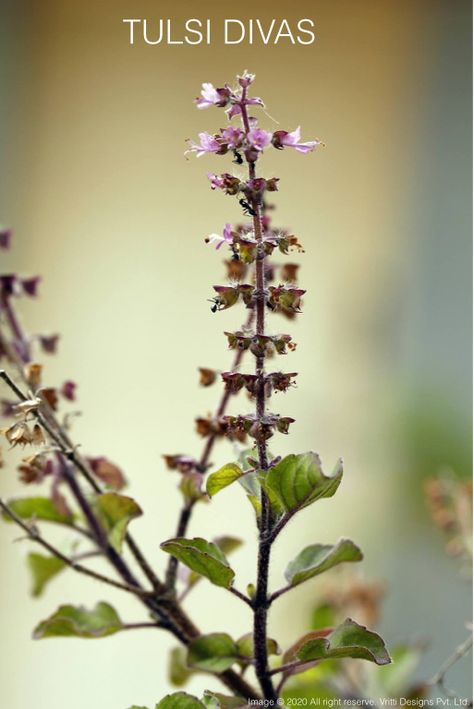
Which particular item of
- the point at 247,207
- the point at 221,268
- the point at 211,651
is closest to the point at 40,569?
the point at 211,651

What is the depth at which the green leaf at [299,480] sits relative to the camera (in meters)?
0.29

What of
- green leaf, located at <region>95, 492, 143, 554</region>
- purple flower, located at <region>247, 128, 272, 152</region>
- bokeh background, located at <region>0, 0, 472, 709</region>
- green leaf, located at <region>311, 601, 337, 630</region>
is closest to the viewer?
purple flower, located at <region>247, 128, 272, 152</region>

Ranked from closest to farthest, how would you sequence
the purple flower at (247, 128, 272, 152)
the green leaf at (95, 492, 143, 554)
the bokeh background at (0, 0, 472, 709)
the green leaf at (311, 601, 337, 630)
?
the purple flower at (247, 128, 272, 152), the green leaf at (95, 492, 143, 554), the green leaf at (311, 601, 337, 630), the bokeh background at (0, 0, 472, 709)

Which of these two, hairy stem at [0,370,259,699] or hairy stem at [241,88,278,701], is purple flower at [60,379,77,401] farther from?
hairy stem at [241,88,278,701]

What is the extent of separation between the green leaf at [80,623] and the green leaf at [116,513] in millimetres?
29

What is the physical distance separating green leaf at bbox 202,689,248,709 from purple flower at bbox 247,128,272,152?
19cm

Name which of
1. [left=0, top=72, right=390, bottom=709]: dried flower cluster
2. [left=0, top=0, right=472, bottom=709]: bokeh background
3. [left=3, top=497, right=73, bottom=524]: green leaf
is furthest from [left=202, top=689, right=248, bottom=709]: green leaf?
[left=0, top=0, right=472, bottom=709]: bokeh background

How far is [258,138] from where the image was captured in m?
0.28

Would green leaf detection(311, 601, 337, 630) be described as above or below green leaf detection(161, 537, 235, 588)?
below

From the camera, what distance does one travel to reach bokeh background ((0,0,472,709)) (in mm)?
1689

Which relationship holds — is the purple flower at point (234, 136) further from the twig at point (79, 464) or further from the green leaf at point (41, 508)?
the green leaf at point (41, 508)

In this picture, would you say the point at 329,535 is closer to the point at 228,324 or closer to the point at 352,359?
the point at 228,324

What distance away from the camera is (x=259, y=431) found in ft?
0.95

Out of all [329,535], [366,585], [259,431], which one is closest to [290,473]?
[259,431]
